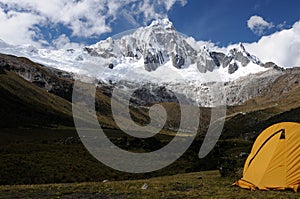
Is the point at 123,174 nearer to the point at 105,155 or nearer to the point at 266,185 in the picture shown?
the point at 105,155

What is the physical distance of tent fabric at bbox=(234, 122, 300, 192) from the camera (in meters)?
22.1

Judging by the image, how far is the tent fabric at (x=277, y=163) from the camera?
22.1 metres

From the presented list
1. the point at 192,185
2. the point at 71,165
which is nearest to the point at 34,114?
the point at 71,165

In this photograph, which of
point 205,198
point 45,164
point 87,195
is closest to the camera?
point 205,198

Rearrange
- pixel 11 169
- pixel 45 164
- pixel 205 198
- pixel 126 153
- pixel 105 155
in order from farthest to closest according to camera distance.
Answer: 1. pixel 126 153
2. pixel 105 155
3. pixel 45 164
4. pixel 11 169
5. pixel 205 198

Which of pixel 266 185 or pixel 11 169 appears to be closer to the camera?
pixel 266 185

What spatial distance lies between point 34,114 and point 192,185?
17448 centimetres

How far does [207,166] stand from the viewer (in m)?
50.2

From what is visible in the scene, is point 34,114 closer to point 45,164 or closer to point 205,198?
point 45,164

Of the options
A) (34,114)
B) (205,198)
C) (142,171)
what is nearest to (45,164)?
(142,171)

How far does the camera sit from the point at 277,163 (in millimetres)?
22766

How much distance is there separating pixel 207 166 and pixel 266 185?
28.0 meters

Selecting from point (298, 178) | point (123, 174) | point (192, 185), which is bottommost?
point (123, 174)

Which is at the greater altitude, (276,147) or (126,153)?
(276,147)
